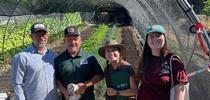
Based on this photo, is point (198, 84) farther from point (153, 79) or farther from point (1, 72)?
point (1, 72)

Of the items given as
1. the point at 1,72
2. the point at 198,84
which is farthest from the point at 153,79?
the point at 1,72

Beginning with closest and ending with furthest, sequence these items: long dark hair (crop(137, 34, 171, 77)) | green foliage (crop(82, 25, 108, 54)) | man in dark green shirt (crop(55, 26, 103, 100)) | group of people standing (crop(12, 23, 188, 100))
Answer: long dark hair (crop(137, 34, 171, 77)) → group of people standing (crop(12, 23, 188, 100)) → man in dark green shirt (crop(55, 26, 103, 100)) → green foliage (crop(82, 25, 108, 54))

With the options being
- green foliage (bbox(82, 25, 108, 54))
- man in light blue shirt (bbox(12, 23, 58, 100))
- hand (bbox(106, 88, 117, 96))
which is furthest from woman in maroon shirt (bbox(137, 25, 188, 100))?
green foliage (bbox(82, 25, 108, 54))

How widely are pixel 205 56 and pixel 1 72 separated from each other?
37.2ft

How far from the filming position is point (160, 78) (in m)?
4.30

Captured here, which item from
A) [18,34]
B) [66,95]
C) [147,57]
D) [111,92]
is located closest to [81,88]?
[66,95]

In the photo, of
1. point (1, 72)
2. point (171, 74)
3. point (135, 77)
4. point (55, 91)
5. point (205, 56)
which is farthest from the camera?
point (1, 72)

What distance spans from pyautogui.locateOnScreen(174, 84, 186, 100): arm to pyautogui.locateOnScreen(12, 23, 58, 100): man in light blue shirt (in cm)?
141

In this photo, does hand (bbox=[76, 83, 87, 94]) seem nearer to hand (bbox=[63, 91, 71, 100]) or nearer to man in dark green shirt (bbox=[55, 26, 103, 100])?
man in dark green shirt (bbox=[55, 26, 103, 100])

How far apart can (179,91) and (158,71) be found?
26cm

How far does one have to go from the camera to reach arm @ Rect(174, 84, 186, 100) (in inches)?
166

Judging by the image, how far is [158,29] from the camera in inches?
172

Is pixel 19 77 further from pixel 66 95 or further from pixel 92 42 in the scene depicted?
pixel 92 42

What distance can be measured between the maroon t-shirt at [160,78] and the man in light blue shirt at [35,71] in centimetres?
108
